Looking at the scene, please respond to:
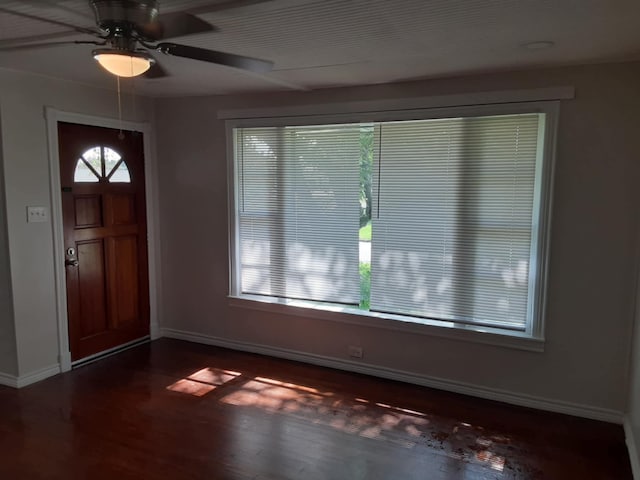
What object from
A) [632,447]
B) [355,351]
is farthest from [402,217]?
[632,447]

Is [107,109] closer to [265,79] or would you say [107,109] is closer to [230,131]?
[230,131]

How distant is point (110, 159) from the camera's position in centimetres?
412

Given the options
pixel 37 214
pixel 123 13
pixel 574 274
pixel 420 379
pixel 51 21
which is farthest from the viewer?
pixel 420 379

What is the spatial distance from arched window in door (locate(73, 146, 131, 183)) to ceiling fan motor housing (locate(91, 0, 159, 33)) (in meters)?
2.31

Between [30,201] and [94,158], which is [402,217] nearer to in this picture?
[94,158]

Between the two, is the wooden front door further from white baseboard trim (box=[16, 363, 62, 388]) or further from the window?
the window

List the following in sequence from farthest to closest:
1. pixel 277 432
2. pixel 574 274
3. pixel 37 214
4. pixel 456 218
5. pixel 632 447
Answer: pixel 37 214 < pixel 456 218 < pixel 574 274 < pixel 277 432 < pixel 632 447

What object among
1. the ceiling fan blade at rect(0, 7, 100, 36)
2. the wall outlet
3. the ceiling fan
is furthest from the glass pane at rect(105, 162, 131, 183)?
the wall outlet

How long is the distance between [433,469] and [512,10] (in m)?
2.34

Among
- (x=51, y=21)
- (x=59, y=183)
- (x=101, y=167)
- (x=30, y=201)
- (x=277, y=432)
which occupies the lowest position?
(x=277, y=432)

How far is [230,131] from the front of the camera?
4203 mm

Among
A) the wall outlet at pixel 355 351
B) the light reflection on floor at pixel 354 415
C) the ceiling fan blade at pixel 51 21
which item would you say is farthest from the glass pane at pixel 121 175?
the wall outlet at pixel 355 351

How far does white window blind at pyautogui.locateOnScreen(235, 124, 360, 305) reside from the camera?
385 centimetres

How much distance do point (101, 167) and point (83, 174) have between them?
7.1 inches
